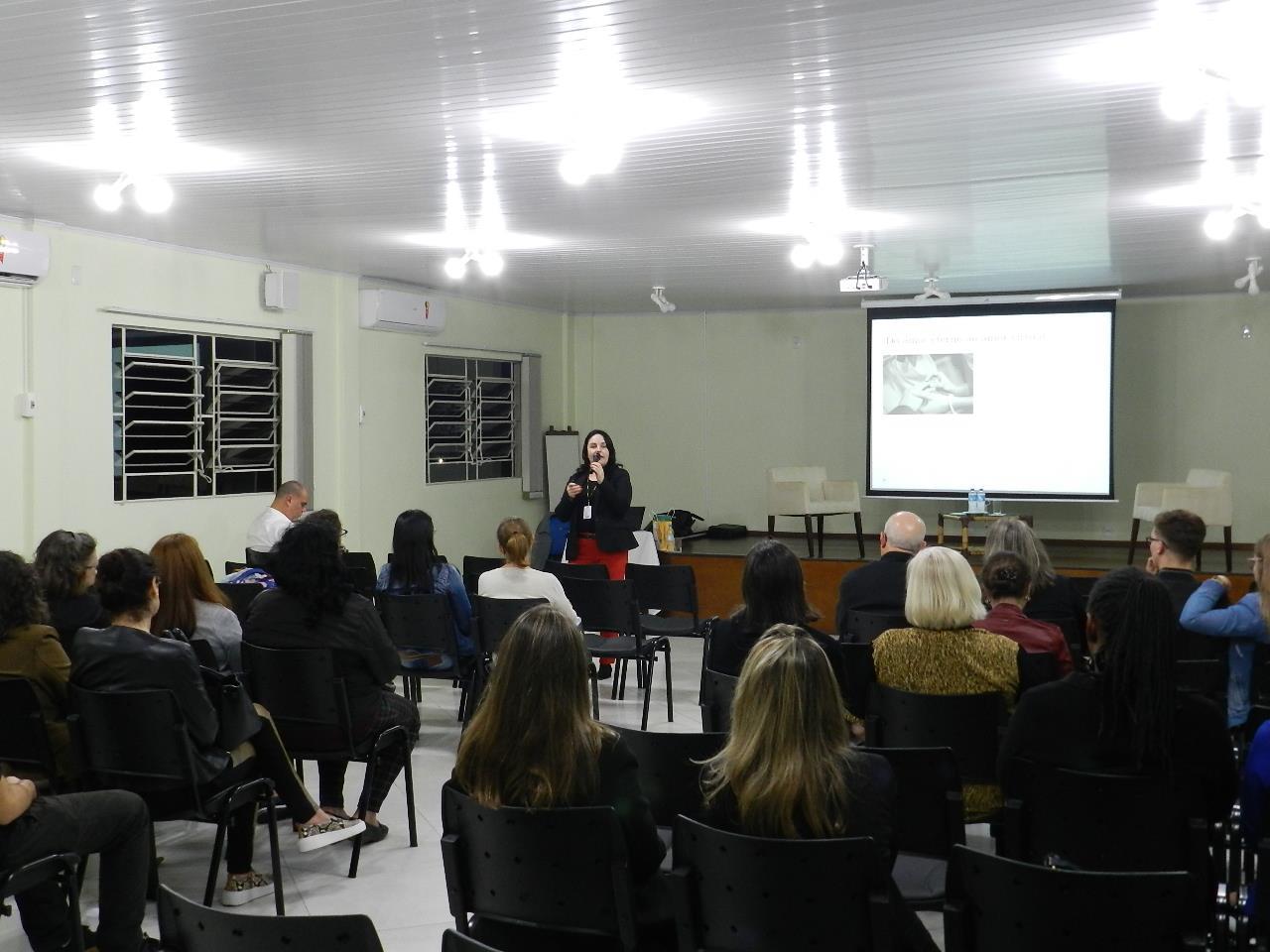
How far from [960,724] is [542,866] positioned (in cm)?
144

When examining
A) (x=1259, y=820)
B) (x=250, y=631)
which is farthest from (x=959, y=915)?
(x=250, y=631)

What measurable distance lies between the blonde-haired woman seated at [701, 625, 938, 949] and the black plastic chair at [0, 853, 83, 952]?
1.55 metres

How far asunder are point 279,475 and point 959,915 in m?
7.91

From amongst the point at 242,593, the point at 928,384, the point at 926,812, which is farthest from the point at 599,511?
the point at 926,812

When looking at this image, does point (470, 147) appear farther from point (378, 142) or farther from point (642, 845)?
point (642, 845)

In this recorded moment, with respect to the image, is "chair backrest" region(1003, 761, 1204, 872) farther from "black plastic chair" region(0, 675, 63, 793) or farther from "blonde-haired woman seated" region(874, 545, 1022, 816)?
"black plastic chair" region(0, 675, 63, 793)

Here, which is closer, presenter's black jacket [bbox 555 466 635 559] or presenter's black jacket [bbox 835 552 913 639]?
presenter's black jacket [bbox 835 552 913 639]

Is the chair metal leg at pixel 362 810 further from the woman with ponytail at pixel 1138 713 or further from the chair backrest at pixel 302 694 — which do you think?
the woman with ponytail at pixel 1138 713

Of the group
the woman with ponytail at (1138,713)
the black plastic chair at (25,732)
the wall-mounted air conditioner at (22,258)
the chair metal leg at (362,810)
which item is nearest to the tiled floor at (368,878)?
the chair metal leg at (362,810)

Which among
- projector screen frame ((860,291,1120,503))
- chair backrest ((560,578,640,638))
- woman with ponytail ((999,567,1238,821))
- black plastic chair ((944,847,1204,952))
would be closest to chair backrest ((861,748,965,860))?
woman with ponytail ((999,567,1238,821))

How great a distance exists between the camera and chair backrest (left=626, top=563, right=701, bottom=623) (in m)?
7.00

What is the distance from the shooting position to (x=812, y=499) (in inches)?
465

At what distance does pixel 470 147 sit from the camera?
18.0 feet

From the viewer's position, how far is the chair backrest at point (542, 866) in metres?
2.48
